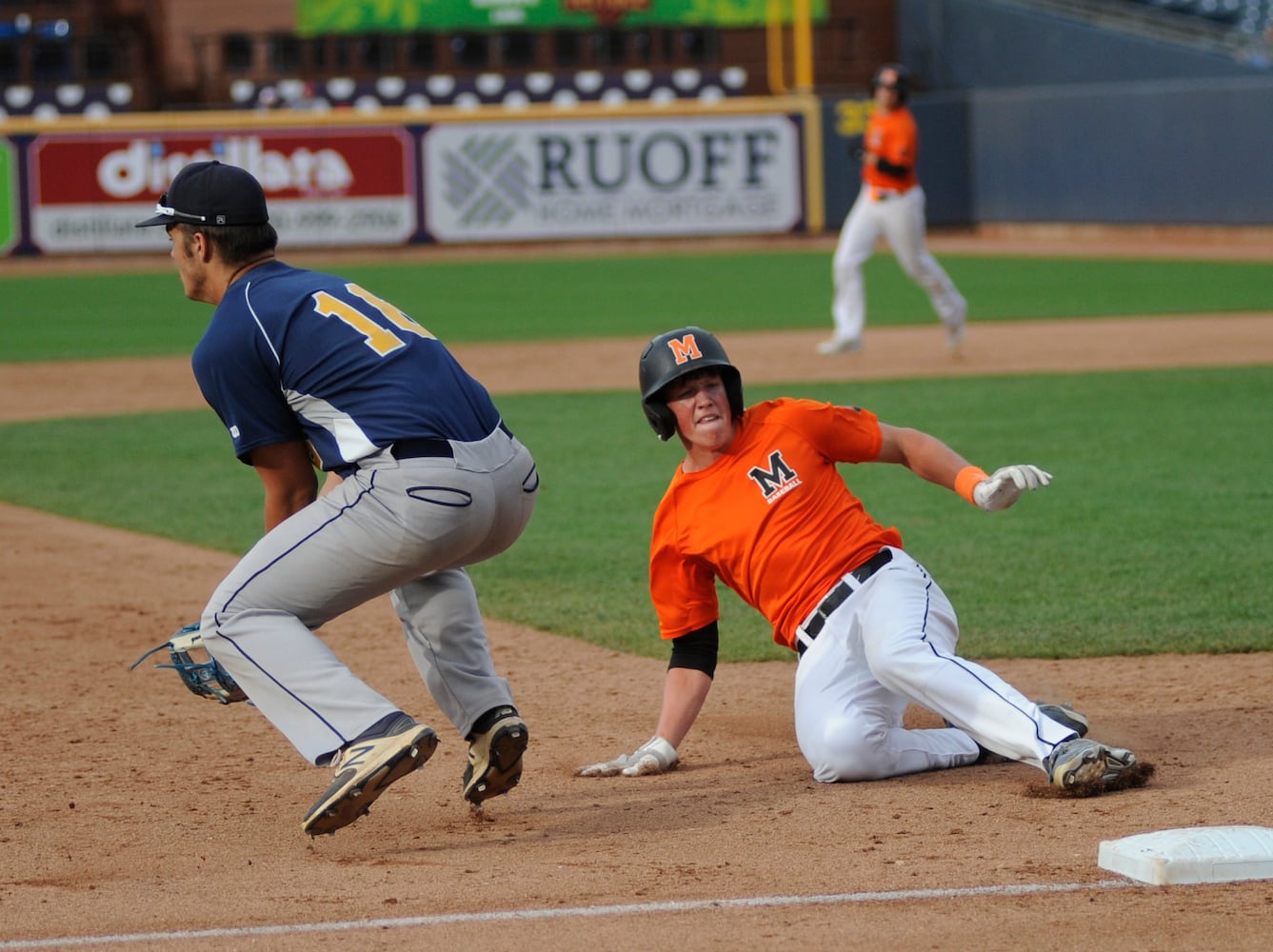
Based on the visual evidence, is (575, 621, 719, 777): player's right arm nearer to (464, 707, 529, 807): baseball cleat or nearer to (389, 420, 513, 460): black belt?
(464, 707, 529, 807): baseball cleat

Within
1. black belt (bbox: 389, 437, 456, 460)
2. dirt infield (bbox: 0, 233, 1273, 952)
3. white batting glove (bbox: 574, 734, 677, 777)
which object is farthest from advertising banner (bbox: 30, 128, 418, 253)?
black belt (bbox: 389, 437, 456, 460)

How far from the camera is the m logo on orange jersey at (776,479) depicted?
4516 mm

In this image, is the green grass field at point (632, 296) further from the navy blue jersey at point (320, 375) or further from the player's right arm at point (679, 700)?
the navy blue jersey at point (320, 375)

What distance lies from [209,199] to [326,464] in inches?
25.8

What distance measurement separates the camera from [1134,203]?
2736 cm

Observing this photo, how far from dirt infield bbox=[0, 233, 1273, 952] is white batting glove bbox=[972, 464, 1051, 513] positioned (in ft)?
2.43

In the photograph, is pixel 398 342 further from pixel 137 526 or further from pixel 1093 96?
pixel 1093 96

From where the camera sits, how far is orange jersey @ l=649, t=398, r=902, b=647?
452cm

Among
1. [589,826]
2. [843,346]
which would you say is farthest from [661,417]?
[843,346]

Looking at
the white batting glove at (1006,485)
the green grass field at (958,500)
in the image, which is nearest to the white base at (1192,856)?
the white batting glove at (1006,485)

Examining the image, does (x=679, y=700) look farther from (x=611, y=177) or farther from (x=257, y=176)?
(x=611, y=177)

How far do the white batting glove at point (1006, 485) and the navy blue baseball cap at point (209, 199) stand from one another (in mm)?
1809

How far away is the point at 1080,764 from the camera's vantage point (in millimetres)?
4105

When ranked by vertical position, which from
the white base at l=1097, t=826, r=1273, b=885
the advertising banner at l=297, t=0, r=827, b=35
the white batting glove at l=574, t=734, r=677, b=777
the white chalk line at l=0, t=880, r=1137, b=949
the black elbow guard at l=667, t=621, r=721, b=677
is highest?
the advertising banner at l=297, t=0, r=827, b=35
